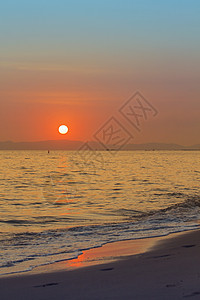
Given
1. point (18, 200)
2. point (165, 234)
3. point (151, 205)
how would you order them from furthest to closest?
1. point (18, 200)
2. point (151, 205)
3. point (165, 234)

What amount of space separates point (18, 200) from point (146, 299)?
1900 centimetres

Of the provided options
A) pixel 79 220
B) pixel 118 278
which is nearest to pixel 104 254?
pixel 118 278

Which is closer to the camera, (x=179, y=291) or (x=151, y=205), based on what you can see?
(x=179, y=291)

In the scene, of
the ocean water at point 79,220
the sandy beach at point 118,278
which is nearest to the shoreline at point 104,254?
the sandy beach at point 118,278

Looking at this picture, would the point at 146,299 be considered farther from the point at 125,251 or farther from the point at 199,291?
the point at 125,251

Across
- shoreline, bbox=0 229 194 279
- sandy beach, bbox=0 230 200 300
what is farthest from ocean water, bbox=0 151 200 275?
sandy beach, bbox=0 230 200 300

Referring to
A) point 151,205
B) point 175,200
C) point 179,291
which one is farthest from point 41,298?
point 175,200

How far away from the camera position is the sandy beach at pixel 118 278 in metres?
6.25

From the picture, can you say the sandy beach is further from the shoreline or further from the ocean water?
the ocean water

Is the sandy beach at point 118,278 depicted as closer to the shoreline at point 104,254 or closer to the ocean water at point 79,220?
the shoreline at point 104,254

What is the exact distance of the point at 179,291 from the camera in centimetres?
608

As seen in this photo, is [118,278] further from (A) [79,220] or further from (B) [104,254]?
(A) [79,220]

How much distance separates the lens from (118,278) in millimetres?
7164

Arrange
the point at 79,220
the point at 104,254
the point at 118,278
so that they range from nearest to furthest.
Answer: the point at 118,278 → the point at 104,254 → the point at 79,220
